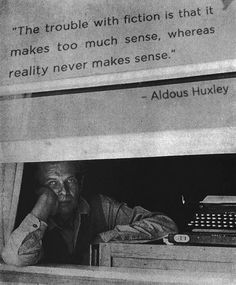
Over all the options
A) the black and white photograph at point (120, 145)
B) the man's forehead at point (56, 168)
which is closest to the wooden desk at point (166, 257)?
the black and white photograph at point (120, 145)

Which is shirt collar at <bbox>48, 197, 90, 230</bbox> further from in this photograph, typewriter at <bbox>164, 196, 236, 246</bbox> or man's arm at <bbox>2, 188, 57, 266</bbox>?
typewriter at <bbox>164, 196, 236, 246</bbox>

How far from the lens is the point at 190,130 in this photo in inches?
23.1

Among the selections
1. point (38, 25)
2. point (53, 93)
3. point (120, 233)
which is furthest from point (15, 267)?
point (38, 25)

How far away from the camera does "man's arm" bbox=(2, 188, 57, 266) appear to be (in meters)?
0.61

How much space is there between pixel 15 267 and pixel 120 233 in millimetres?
164

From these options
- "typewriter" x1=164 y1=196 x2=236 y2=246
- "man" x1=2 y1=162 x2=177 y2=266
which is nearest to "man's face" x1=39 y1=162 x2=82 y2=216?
"man" x1=2 y1=162 x2=177 y2=266

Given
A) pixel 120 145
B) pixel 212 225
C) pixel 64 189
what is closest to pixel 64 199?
pixel 64 189

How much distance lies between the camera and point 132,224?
593 millimetres

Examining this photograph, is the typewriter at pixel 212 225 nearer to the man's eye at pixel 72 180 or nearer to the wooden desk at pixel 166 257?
the wooden desk at pixel 166 257

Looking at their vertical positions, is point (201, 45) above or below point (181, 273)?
above

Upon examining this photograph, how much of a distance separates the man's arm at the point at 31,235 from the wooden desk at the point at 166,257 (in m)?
0.09

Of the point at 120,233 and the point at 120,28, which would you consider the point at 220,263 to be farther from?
the point at 120,28

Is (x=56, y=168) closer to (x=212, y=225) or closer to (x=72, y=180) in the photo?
(x=72, y=180)

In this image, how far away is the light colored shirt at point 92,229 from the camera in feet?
1.93
